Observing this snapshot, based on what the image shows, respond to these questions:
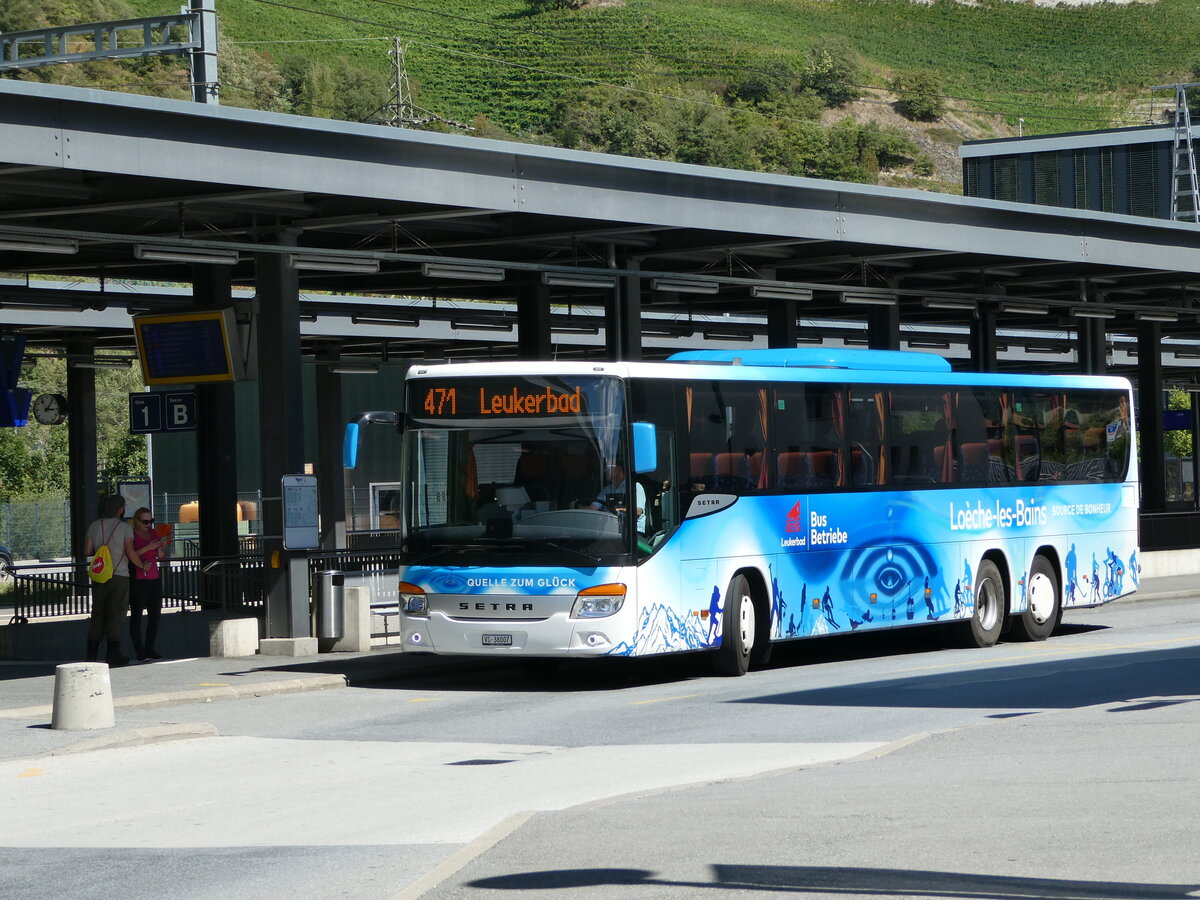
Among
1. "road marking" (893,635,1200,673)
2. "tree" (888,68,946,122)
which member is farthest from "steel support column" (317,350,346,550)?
→ "tree" (888,68,946,122)

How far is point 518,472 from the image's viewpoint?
55.3 feet

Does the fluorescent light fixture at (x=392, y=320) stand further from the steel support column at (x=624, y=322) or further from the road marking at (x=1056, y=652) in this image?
the road marking at (x=1056, y=652)

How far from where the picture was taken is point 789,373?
62.6ft

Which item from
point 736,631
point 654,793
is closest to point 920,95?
point 736,631

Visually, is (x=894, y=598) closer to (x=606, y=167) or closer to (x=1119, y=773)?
(x=606, y=167)

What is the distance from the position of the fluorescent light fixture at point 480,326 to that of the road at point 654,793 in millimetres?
19351

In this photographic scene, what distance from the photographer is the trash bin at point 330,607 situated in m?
20.6

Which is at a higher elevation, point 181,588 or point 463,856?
point 181,588

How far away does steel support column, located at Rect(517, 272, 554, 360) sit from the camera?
27062 millimetres

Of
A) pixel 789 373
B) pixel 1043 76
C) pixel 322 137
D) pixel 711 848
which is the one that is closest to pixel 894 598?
pixel 789 373

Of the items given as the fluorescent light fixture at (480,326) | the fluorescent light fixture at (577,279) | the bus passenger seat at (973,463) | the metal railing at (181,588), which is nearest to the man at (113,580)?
the metal railing at (181,588)

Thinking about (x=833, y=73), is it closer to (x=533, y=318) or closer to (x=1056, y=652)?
(x=533, y=318)

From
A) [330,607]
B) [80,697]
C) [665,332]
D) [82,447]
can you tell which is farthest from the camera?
[665,332]

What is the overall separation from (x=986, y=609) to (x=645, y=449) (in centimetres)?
688
